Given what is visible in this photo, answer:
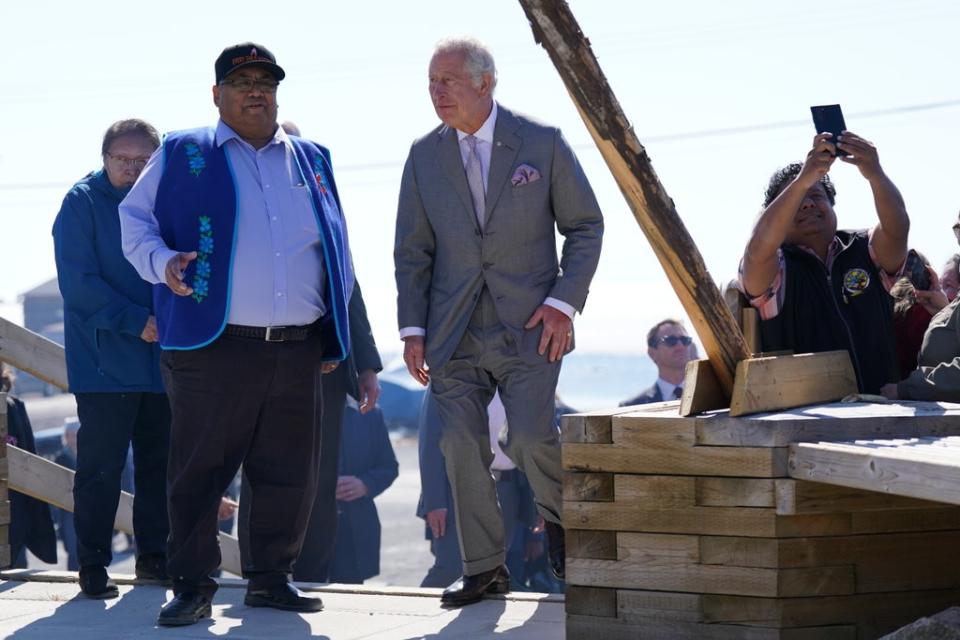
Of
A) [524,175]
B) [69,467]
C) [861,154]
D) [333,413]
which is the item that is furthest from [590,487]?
[69,467]

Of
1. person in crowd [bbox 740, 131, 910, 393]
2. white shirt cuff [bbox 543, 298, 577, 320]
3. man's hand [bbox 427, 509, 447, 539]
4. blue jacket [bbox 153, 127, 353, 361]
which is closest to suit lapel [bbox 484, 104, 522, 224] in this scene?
white shirt cuff [bbox 543, 298, 577, 320]

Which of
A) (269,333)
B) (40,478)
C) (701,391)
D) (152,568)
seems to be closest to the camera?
(701,391)

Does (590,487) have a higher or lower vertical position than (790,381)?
lower

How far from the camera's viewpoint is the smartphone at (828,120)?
4.85m

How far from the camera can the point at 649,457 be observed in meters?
4.26

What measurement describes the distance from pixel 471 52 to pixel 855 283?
1560mm

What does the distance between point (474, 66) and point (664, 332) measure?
383 cm

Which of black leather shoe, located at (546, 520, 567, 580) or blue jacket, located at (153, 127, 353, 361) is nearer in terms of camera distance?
blue jacket, located at (153, 127, 353, 361)

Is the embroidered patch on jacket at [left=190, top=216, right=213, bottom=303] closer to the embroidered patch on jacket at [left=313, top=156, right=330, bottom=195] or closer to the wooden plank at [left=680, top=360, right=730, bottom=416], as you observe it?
the embroidered patch on jacket at [left=313, top=156, right=330, bottom=195]

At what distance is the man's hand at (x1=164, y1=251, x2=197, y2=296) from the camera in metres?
4.78

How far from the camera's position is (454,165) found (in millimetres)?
5164

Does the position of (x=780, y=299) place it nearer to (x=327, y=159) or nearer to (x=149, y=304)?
(x=327, y=159)

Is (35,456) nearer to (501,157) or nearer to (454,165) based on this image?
(454,165)

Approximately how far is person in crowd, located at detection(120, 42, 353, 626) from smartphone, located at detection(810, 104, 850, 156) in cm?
166
